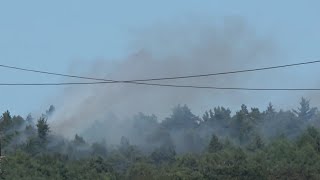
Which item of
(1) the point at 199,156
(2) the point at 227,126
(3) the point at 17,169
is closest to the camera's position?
(3) the point at 17,169

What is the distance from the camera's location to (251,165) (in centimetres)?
3712

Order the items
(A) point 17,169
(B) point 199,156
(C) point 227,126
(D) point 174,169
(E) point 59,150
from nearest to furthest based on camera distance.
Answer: (A) point 17,169, (D) point 174,169, (B) point 199,156, (E) point 59,150, (C) point 227,126

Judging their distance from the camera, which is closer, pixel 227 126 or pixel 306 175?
pixel 306 175

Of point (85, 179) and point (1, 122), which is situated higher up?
point (1, 122)

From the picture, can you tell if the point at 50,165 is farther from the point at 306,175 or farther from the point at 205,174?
the point at 306,175

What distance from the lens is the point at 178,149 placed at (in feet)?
181

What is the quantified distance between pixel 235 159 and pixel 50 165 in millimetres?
11059

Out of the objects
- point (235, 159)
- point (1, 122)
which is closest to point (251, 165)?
point (235, 159)

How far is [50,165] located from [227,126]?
24.6 m

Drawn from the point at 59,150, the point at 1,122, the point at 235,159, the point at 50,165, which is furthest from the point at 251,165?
the point at 1,122

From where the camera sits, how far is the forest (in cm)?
3694

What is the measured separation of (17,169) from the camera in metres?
35.3

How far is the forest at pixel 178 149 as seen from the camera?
3694 cm

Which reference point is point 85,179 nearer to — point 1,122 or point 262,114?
point 1,122
